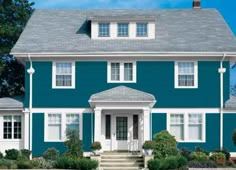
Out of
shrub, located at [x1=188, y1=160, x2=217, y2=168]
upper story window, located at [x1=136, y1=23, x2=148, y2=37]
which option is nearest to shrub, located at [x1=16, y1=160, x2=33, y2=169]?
shrub, located at [x1=188, y1=160, x2=217, y2=168]

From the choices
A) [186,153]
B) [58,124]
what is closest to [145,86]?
[186,153]

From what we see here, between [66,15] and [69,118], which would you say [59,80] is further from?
[66,15]

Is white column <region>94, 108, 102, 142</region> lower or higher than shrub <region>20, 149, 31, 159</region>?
higher

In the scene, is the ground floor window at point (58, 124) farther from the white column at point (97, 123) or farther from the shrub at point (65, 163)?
the shrub at point (65, 163)

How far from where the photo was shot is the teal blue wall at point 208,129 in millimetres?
35875

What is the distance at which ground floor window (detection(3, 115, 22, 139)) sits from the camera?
36.9 m

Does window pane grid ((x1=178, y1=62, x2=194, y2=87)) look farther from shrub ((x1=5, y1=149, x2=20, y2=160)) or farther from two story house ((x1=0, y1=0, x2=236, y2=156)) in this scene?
shrub ((x1=5, y1=149, x2=20, y2=160))

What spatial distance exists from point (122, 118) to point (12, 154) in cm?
679

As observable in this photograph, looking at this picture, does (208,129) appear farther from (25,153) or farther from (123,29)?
(25,153)

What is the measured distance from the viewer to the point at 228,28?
3938 cm

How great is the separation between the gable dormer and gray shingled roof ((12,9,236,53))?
1.47 ft

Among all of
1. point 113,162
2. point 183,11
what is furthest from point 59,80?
point 183,11

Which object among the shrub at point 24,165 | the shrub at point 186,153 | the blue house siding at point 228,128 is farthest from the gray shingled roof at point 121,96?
the shrub at point 24,165

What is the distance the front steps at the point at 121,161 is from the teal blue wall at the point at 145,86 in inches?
140
